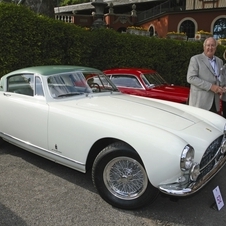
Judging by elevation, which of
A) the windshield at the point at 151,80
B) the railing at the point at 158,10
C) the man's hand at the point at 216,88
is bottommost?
the windshield at the point at 151,80

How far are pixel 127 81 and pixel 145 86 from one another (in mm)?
499

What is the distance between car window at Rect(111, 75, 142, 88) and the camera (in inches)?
268

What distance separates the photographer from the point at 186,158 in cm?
247

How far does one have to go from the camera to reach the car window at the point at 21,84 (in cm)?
385

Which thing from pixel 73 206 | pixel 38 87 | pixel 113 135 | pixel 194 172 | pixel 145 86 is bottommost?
pixel 73 206

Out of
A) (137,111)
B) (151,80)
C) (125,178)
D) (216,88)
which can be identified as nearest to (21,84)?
(137,111)

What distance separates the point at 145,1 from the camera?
29.6 metres

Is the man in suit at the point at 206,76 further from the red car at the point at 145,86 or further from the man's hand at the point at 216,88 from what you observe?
the red car at the point at 145,86

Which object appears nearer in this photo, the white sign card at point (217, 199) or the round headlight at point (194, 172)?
the round headlight at point (194, 172)

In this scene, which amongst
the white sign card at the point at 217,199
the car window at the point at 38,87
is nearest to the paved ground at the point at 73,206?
the white sign card at the point at 217,199

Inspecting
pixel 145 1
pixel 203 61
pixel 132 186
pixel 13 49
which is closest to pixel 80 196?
pixel 132 186

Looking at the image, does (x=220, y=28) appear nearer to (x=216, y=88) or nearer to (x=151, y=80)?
(x=151, y=80)

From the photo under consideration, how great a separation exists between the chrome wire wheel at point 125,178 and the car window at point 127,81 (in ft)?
13.5

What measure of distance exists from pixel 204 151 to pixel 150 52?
7.98m
